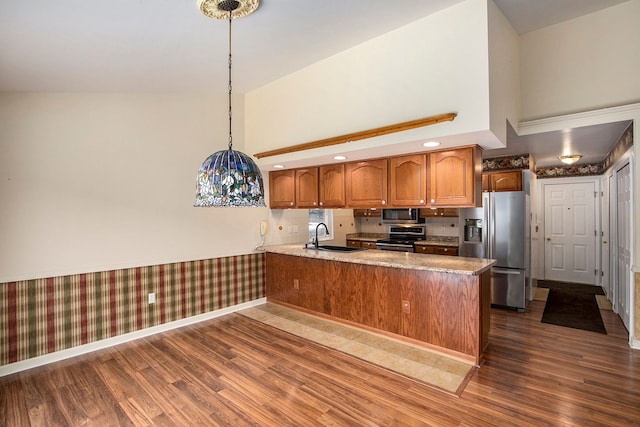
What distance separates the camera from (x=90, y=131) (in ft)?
11.2

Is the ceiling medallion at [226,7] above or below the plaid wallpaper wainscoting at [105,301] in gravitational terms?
above

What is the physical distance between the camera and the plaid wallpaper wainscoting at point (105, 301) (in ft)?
9.97

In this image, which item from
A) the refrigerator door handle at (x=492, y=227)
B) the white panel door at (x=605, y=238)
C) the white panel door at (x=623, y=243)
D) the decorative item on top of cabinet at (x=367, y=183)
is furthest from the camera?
the white panel door at (x=605, y=238)

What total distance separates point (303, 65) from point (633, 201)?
3.87 m

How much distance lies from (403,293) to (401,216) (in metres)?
3.30

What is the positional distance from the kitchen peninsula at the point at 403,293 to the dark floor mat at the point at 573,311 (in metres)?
1.58

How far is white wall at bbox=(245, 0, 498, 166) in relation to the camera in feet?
8.88

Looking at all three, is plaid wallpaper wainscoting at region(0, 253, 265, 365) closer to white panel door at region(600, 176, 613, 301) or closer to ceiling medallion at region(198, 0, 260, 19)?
ceiling medallion at region(198, 0, 260, 19)

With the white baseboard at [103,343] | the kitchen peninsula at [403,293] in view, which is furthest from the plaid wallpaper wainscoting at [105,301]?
the kitchen peninsula at [403,293]

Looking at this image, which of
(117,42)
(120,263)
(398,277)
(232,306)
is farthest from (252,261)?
(117,42)

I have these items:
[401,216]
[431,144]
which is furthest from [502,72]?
[401,216]

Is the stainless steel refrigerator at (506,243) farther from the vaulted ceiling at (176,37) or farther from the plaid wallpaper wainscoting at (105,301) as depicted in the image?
the plaid wallpaper wainscoting at (105,301)

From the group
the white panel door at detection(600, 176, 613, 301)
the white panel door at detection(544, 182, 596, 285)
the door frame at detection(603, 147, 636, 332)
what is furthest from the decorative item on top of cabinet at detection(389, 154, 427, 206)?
the white panel door at detection(544, 182, 596, 285)

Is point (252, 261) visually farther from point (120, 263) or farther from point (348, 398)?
point (348, 398)
